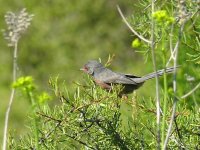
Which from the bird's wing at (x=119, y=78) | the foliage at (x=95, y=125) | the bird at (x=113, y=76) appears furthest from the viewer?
the bird's wing at (x=119, y=78)

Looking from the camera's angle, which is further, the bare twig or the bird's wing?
the bird's wing

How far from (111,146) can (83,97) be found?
0.83 feet

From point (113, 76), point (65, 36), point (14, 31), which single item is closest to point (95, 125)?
point (14, 31)

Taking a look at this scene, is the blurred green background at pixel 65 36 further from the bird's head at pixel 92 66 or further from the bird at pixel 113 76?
the bird's head at pixel 92 66

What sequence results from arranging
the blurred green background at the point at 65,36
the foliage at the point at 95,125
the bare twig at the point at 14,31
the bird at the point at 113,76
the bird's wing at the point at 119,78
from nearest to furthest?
1. the bare twig at the point at 14,31
2. the foliage at the point at 95,125
3. the bird at the point at 113,76
4. the bird's wing at the point at 119,78
5. the blurred green background at the point at 65,36

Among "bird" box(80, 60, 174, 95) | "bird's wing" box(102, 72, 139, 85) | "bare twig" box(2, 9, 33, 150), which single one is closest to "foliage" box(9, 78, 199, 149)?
"bare twig" box(2, 9, 33, 150)

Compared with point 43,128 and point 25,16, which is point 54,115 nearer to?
point 43,128

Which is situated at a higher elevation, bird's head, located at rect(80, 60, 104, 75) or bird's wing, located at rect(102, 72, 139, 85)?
bird's head, located at rect(80, 60, 104, 75)

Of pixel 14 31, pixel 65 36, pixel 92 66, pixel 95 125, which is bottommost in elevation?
pixel 65 36

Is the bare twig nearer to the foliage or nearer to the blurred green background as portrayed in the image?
the foliage

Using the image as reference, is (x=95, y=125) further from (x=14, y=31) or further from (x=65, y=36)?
(x=65, y=36)

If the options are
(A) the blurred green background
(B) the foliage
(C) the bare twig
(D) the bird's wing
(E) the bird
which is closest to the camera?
(C) the bare twig

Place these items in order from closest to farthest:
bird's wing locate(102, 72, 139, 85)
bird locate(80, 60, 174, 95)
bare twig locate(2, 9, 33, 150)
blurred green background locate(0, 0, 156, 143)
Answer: bare twig locate(2, 9, 33, 150) < bird locate(80, 60, 174, 95) < bird's wing locate(102, 72, 139, 85) < blurred green background locate(0, 0, 156, 143)

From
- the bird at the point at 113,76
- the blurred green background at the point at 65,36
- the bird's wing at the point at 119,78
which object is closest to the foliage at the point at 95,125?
the bird at the point at 113,76
